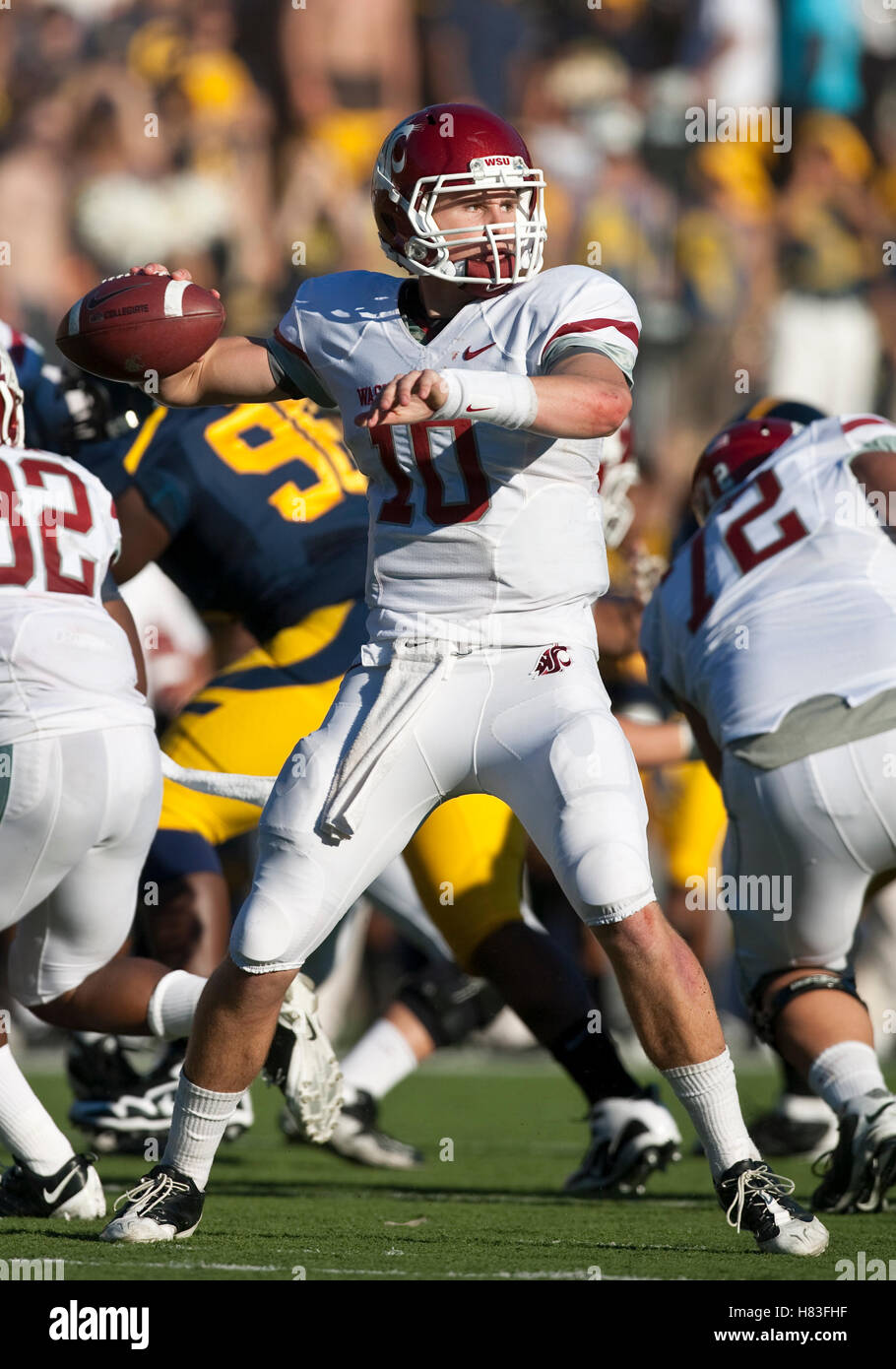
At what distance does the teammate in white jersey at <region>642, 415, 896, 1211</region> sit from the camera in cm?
393

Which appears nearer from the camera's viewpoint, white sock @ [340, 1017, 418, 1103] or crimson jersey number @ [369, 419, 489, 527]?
crimson jersey number @ [369, 419, 489, 527]

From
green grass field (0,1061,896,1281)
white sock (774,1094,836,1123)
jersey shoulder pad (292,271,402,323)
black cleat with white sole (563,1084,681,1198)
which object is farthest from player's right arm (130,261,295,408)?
white sock (774,1094,836,1123)

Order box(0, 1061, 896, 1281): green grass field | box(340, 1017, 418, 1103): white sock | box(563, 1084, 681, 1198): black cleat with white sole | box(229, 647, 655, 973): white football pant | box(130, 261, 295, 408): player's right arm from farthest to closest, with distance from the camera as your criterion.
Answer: box(340, 1017, 418, 1103): white sock < box(563, 1084, 681, 1198): black cleat with white sole < box(130, 261, 295, 408): player's right arm < box(229, 647, 655, 973): white football pant < box(0, 1061, 896, 1281): green grass field

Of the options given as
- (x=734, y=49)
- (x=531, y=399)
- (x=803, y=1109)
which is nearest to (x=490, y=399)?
(x=531, y=399)

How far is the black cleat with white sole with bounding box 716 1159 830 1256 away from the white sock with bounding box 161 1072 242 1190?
0.88m

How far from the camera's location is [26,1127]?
3.56 meters

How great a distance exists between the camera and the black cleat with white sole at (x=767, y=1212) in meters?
3.16

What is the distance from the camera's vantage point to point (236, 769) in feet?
15.7

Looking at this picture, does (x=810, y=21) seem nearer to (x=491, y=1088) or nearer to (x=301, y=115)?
(x=301, y=115)

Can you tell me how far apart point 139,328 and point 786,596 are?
1579 millimetres

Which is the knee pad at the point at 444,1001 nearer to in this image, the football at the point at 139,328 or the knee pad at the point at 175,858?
the knee pad at the point at 175,858

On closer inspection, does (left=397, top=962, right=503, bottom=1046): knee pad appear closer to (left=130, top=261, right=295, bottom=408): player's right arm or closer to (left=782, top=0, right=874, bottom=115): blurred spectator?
(left=130, top=261, right=295, bottom=408): player's right arm

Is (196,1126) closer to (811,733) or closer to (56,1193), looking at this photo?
(56,1193)
